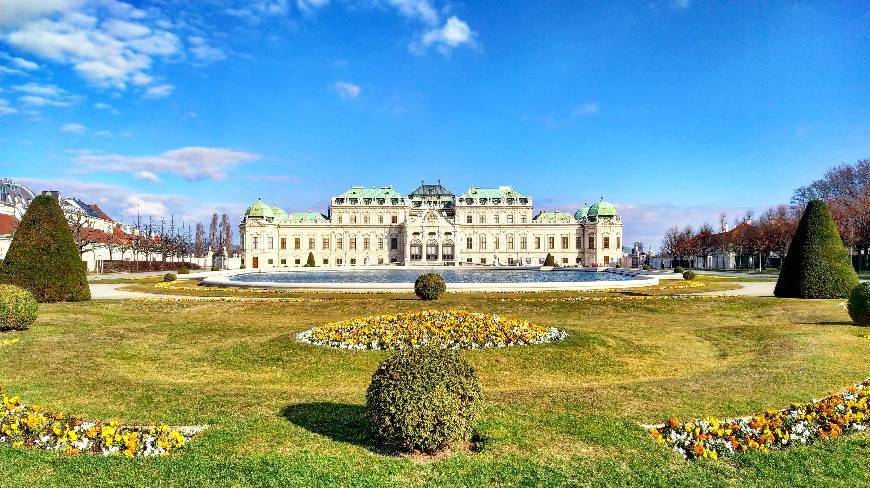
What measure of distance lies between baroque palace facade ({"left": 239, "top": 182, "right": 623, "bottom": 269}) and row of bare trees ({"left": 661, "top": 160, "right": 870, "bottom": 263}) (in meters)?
14.9

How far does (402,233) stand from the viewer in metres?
98.8

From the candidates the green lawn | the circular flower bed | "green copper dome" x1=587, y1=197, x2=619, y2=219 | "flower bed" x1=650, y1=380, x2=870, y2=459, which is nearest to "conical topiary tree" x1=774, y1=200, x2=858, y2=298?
the green lawn

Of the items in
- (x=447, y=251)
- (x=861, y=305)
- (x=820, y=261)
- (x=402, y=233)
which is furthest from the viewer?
(x=402, y=233)

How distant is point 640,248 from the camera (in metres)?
125

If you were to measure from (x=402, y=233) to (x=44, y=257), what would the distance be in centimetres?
7476

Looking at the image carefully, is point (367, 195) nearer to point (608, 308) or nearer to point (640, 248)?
point (640, 248)

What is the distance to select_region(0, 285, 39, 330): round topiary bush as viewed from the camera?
56.5 ft

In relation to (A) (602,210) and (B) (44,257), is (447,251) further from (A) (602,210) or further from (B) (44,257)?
(B) (44,257)

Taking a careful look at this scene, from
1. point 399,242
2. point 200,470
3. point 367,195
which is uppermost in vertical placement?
point 367,195

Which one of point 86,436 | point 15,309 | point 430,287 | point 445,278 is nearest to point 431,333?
point 86,436

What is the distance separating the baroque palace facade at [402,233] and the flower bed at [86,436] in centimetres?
8967

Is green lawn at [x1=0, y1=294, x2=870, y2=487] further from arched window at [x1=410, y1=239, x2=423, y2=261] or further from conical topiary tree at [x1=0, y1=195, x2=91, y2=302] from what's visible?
arched window at [x1=410, y1=239, x2=423, y2=261]

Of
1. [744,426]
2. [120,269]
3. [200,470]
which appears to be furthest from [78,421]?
[120,269]

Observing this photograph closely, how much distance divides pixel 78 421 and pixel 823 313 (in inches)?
1031
